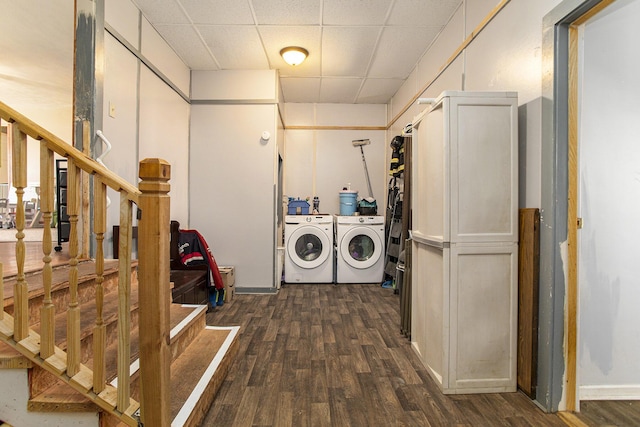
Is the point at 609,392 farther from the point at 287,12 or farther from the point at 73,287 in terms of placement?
the point at 287,12

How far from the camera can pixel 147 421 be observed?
49.0 inches

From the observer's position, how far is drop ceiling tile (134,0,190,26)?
2.78 m

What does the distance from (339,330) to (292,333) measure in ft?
1.34

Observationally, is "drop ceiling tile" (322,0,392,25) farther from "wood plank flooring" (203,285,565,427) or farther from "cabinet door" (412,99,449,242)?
"wood plank flooring" (203,285,565,427)

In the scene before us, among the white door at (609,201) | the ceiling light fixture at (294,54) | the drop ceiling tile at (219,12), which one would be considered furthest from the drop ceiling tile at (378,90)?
the white door at (609,201)

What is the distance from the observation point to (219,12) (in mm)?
2896

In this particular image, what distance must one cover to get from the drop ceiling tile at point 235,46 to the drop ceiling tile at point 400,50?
1287mm

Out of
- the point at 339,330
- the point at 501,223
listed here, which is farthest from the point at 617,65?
the point at 339,330

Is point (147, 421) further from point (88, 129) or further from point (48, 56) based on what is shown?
point (48, 56)

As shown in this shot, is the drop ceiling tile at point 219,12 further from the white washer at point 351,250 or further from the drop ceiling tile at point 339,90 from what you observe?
the white washer at point 351,250

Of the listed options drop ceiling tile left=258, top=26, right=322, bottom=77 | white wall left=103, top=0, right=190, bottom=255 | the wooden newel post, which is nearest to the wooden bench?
white wall left=103, top=0, right=190, bottom=255

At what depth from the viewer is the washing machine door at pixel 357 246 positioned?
15.0 ft

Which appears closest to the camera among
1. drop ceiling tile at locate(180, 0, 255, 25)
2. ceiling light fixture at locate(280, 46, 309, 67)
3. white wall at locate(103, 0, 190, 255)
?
white wall at locate(103, 0, 190, 255)

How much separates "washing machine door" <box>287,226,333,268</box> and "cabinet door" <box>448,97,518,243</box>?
2811 mm
